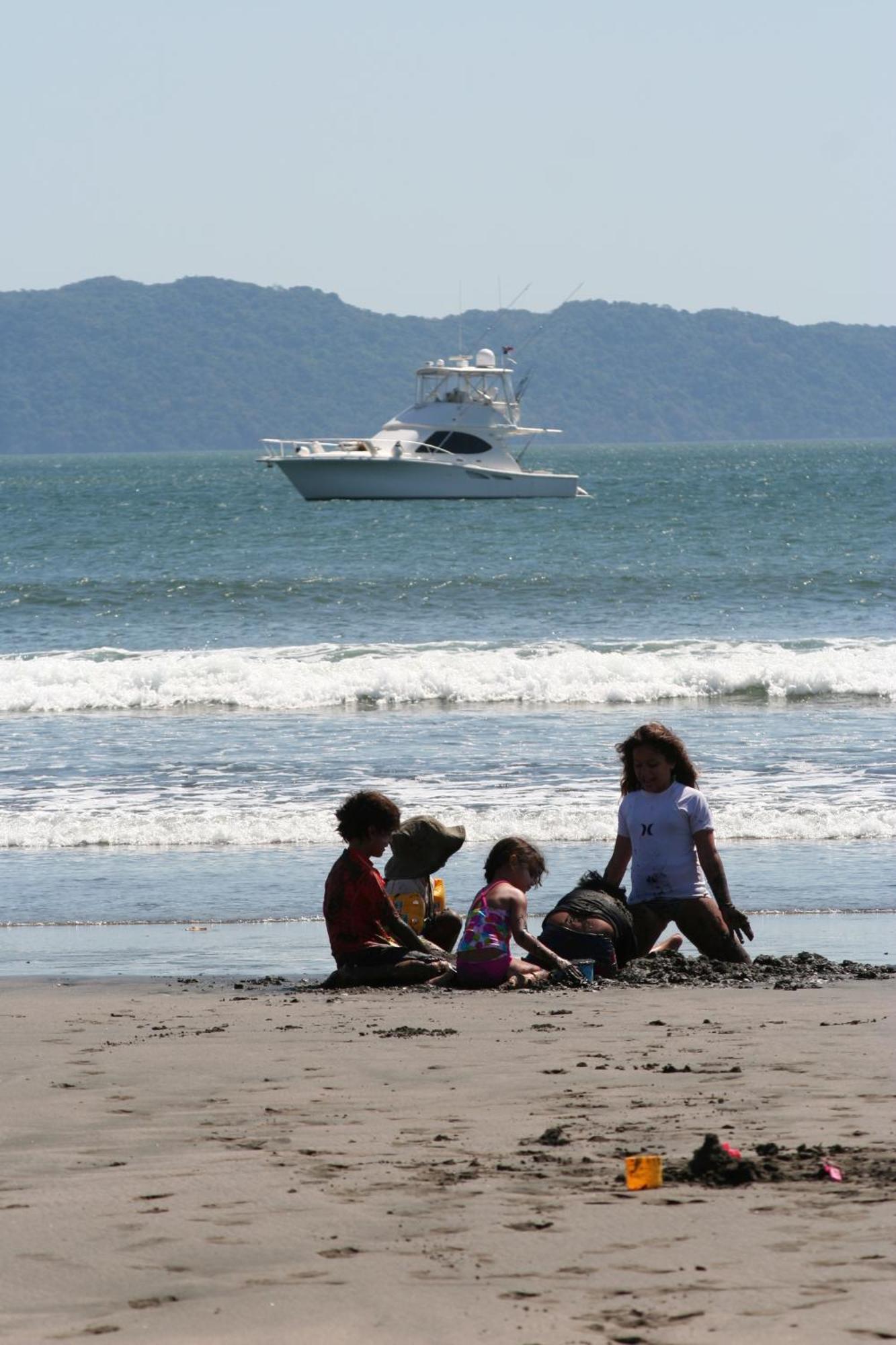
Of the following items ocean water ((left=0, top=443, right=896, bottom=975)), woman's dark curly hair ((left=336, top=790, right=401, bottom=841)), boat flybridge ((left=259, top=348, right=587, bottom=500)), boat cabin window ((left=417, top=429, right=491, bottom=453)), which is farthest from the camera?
boat cabin window ((left=417, top=429, right=491, bottom=453))

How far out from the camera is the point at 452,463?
182 ft

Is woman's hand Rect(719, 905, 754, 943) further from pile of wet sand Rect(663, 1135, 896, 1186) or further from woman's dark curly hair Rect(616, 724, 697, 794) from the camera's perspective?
pile of wet sand Rect(663, 1135, 896, 1186)

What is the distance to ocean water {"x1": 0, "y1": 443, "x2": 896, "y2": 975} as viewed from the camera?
330 inches

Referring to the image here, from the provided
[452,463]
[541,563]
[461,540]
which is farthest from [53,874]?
[452,463]

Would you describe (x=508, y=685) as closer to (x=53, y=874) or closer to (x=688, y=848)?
(x=53, y=874)

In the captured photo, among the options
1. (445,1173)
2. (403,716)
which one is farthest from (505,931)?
(403,716)

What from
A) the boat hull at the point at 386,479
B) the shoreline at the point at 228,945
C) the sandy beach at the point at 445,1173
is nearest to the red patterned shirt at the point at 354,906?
the shoreline at the point at 228,945

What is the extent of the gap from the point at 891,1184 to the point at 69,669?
16347mm

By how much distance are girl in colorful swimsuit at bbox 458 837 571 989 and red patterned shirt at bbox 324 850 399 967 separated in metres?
0.33

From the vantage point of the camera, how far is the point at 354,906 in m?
6.52

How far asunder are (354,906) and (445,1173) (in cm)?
266

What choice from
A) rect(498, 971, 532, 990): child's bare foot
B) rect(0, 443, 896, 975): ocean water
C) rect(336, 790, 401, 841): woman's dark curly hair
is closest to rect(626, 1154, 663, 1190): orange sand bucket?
rect(498, 971, 532, 990): child's bare foot

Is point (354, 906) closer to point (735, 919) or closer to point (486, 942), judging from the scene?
point (486, 942)

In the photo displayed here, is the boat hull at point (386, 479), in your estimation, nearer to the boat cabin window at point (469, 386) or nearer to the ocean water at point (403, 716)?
the boat cabin window at point (469, 386)
